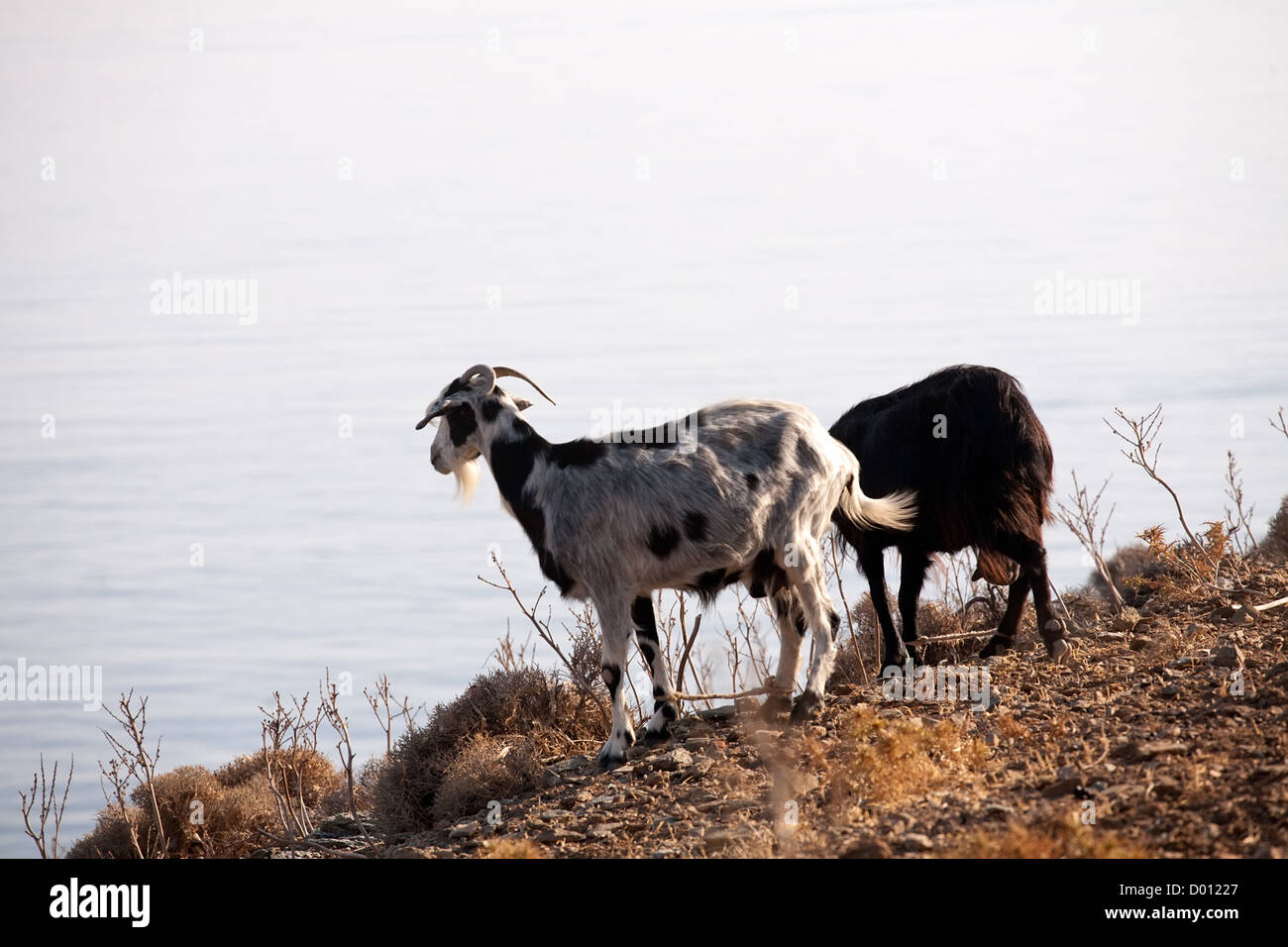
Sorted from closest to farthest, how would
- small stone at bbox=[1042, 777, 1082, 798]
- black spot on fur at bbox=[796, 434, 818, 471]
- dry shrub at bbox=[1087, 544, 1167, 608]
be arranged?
small stone at bbox=[1042, 777, 1082, 798] < black spot on fur at bbox=[796, 434, 818, 471] < dry shrub at bbox=[1087, 544, 1167, 608]

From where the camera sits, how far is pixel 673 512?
909 centimetres

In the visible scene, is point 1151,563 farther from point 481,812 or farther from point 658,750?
point 481,812

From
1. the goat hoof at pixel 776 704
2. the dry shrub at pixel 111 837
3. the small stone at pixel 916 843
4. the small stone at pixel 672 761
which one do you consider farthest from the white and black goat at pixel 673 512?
the dry shrub at pixel 111 837

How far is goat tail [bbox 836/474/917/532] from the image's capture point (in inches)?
394

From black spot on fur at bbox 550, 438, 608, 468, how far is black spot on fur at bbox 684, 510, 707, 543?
2.69 ft

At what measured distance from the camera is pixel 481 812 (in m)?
9.35

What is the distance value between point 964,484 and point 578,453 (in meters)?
3.10

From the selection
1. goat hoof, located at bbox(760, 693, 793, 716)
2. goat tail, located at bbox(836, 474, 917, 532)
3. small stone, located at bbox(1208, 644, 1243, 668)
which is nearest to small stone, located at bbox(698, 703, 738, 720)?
goat hoof, located at bbox(760, 693, 793, 716)

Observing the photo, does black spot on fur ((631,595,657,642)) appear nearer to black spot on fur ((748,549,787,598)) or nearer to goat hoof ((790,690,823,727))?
black spot on fur ((748,549,787,598))

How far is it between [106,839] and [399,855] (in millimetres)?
9183

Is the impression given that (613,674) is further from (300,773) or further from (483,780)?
(300,773)

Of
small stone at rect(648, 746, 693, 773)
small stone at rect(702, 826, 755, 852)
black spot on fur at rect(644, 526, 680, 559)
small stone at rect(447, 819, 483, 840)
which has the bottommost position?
small stone at rect(447, 819, 483, 840)
